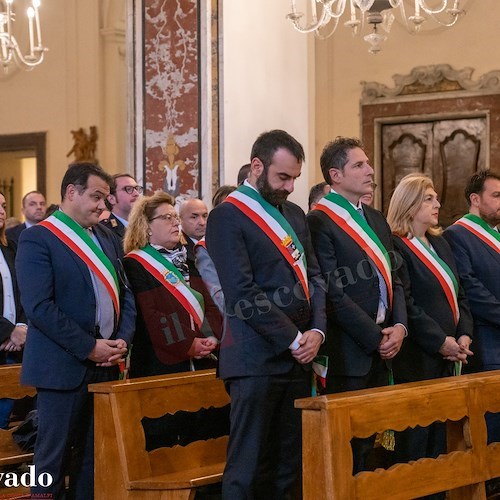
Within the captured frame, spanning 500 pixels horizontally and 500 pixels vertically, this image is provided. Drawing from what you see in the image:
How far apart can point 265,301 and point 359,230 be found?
66 centimetres

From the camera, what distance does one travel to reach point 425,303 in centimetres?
454

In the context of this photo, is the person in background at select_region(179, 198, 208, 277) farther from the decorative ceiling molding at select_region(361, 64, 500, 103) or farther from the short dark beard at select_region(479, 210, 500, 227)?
the decorative ceiling molding at select_region(361, 64, 500, 103)

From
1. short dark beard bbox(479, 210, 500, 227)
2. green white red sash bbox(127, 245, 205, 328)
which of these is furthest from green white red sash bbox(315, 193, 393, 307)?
short dark beard bbox(479, 210, 500, 227)

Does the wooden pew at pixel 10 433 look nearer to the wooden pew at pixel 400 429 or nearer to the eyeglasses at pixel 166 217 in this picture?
the eyeglasses at pixel 166 217

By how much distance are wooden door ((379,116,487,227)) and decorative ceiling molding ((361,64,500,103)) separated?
0.30 meters

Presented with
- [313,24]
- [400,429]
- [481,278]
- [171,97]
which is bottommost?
[400,429]

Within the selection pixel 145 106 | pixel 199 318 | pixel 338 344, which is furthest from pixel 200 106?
pixel 338 344

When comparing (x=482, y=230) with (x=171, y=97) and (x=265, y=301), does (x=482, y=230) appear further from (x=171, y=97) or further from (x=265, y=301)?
(x=171, y=97)

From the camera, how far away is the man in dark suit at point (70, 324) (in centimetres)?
397

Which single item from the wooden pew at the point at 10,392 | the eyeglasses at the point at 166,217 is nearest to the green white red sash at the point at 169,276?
the eyeglasses at the point at 166,217

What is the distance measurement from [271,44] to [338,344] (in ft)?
14.7

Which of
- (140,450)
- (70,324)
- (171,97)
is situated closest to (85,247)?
(70,324)

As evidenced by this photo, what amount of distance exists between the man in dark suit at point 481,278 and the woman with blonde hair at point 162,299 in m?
1.18

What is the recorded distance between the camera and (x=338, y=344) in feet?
13.1
